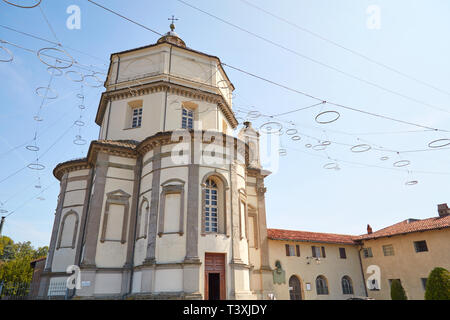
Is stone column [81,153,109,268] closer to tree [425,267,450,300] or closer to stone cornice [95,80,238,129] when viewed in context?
stone cornice [95,80,238,129]

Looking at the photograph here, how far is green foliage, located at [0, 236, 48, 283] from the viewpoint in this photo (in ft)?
137

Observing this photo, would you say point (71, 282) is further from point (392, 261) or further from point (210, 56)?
point (392, 261)

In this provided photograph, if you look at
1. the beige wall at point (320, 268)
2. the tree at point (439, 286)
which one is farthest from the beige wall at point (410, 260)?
the tree at point (439, 286)

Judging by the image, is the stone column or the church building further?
the stone column

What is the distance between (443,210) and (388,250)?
6.33 metres

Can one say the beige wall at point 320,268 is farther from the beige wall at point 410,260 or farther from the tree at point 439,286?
the tree at point 439,286

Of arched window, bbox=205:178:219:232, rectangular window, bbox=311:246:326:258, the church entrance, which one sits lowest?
the church entrance

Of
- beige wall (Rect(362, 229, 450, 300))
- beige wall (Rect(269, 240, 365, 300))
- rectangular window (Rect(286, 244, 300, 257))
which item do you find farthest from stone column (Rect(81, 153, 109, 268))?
beige wall (Rect(362, 229, 450, 300))

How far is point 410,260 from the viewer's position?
85.8 ft

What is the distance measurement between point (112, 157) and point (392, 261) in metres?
25.9

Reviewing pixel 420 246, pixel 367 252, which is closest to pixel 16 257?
pixel 367 252

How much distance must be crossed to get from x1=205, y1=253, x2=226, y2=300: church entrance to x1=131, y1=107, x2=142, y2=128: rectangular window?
10789 millimetres

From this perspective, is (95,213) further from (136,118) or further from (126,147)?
(136,118)

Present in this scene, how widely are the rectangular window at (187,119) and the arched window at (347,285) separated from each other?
20.9 metres
